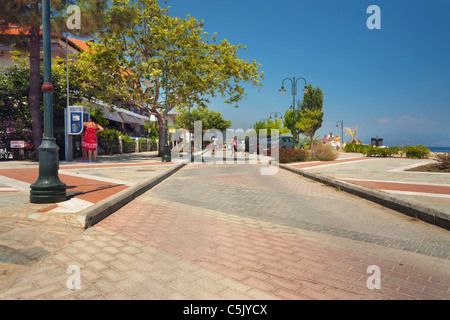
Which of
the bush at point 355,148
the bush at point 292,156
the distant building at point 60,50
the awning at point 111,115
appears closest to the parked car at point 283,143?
the bush at point 292,156

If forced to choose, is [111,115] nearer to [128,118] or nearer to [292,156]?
[128,118]

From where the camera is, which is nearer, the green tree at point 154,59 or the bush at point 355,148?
the green tree at point 154,59

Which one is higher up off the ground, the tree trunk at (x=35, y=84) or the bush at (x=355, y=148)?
the tree trunk at (x=35, y=84)

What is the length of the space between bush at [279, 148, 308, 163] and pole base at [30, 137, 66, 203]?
13.8 metres

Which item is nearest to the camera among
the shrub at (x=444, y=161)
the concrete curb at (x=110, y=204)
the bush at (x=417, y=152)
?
the concrete curb at (x=110, y=204)

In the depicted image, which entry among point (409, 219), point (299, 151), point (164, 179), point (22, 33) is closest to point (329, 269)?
point (409, 219)

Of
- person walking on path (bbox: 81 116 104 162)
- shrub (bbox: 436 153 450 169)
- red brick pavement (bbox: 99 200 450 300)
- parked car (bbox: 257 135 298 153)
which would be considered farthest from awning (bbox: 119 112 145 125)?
red brick pavement (bbox: 99 200 450 300)

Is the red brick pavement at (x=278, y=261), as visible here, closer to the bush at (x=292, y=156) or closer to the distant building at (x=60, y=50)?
the bush at (x=292, y=156)

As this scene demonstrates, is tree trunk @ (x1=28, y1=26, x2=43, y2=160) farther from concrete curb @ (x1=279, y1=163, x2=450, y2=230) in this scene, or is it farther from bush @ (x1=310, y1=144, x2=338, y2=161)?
bush @ (x1=310, y1=144, x2=338, y2=161)

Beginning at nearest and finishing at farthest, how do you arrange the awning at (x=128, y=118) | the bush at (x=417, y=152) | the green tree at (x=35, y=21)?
the green tree at (x=35, y=21) < the bush at (x=417, y=152) < the awning at (x=128, y=118)

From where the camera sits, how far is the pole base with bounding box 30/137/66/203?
4695 millimetres

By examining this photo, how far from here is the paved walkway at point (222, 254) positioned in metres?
2.40

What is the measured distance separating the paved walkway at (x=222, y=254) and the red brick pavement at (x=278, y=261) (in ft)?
0.03

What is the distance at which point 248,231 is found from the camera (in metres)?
4.13
